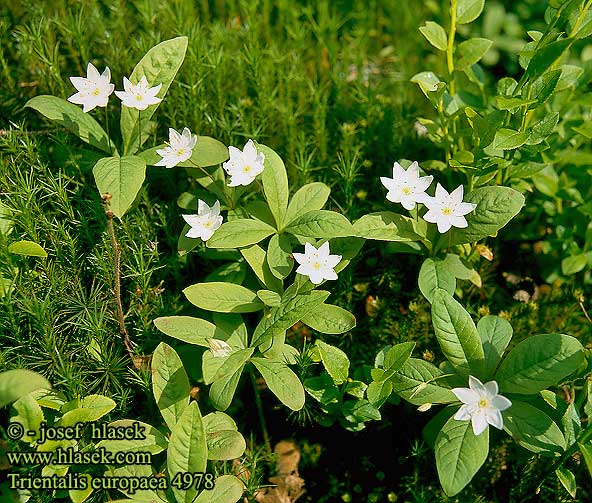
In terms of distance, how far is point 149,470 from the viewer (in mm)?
2301

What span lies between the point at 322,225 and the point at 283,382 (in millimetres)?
611

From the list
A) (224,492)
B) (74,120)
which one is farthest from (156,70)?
(224,492)

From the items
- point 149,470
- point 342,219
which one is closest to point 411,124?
point 342,219

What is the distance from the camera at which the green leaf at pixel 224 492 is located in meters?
2.20

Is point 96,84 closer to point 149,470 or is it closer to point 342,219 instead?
point 342,219

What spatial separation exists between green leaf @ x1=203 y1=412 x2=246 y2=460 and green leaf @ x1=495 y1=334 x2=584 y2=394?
0.96 m

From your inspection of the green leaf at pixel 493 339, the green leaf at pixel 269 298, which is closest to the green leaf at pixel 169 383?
the green leaf at pixel 269 298

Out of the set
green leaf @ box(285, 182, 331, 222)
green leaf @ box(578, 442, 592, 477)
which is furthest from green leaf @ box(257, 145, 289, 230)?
green leaf @ box(578, 442, 592, 477)

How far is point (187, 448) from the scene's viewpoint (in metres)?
2.20

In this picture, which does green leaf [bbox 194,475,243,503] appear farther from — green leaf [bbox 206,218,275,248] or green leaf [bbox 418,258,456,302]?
green leaf [bbox 418,258,456,302]

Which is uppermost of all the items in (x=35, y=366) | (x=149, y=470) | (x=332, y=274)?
(x=332, y=274)

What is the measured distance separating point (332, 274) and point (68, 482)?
1.20 m

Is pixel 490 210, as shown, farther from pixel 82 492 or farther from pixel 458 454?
pixel 82 492

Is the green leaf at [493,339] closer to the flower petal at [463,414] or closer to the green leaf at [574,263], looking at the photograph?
the flower petal at [463,414]
